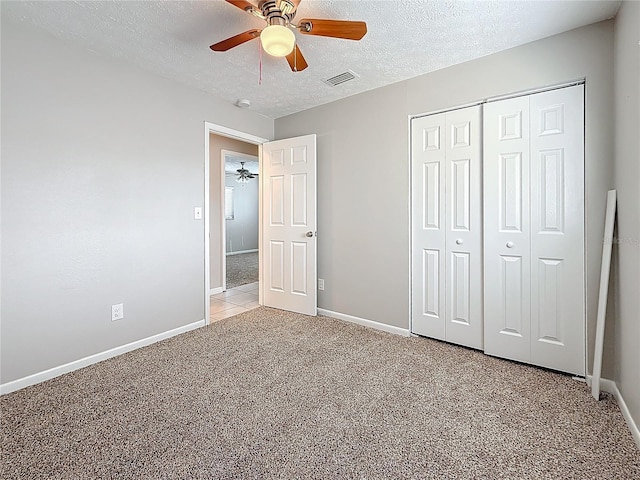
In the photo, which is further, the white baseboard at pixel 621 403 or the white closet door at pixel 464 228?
the white closet door at pixel 464 228

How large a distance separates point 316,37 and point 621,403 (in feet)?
9.73

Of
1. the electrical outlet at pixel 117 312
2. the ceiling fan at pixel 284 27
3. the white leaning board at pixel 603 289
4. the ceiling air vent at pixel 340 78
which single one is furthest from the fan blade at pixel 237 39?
the white leaning board at pixel 603 289

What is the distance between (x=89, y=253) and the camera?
233cm

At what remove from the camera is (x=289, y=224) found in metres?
3.65

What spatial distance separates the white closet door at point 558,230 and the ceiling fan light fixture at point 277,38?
181cm

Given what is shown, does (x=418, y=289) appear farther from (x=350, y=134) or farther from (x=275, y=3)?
(x=275, y=3)

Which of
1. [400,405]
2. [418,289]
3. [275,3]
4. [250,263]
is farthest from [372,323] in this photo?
[250,263]

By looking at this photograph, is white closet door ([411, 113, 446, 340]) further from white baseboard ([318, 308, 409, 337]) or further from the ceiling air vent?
the ceiling air vent

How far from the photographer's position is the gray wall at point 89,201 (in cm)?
199

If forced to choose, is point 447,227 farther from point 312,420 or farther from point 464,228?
point 312,420

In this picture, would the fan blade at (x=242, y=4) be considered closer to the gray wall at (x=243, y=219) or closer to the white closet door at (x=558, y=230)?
the white closet door at (x=558, y=230)

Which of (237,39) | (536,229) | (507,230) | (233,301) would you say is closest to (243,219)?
(233,301)

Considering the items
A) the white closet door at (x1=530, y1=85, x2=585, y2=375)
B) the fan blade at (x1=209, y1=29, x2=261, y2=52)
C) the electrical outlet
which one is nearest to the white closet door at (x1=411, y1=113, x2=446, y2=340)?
the white closet door at (x1=530, y1=85, x2=585, y2=375)

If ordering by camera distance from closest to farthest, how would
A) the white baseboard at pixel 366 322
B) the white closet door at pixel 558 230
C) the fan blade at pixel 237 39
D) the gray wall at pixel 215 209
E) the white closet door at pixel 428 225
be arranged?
the fan blade at pixel 237 39 → the white closet door at pixel 558 230 → the white closet door at pixel 428 225 → the white baseboard at pixel 366 322 → the gray wall at pixel 215 209
